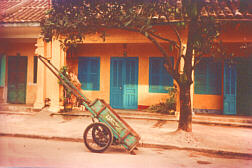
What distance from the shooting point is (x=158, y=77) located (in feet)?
38.4

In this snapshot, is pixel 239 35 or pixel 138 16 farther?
pixel 239 35

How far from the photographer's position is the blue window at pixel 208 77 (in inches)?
446

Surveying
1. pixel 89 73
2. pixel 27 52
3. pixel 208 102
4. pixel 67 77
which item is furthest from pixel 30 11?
pixel 208 102

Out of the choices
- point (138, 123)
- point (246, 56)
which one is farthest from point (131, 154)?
point (246, 56)

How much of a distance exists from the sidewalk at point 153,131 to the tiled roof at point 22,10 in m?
4.16

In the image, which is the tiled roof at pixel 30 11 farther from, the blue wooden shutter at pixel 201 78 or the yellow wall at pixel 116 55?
the blue wooden shutter at pixel 201 78

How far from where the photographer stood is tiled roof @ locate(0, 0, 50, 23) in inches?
432

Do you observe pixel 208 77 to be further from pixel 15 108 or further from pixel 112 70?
pixel 15 108

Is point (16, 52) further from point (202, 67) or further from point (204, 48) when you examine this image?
point (204, 48)

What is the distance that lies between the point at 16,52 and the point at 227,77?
1051 cm

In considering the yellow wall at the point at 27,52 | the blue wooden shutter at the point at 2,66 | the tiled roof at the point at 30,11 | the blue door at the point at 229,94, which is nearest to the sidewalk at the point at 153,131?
the blue door at the point at 229,94

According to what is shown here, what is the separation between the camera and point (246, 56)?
11055mm

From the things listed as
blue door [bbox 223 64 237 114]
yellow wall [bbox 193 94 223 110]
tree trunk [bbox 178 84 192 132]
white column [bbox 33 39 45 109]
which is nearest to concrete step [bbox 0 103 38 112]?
white column [bbox 33 39 45 109]

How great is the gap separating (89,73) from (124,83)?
185 centimetres
